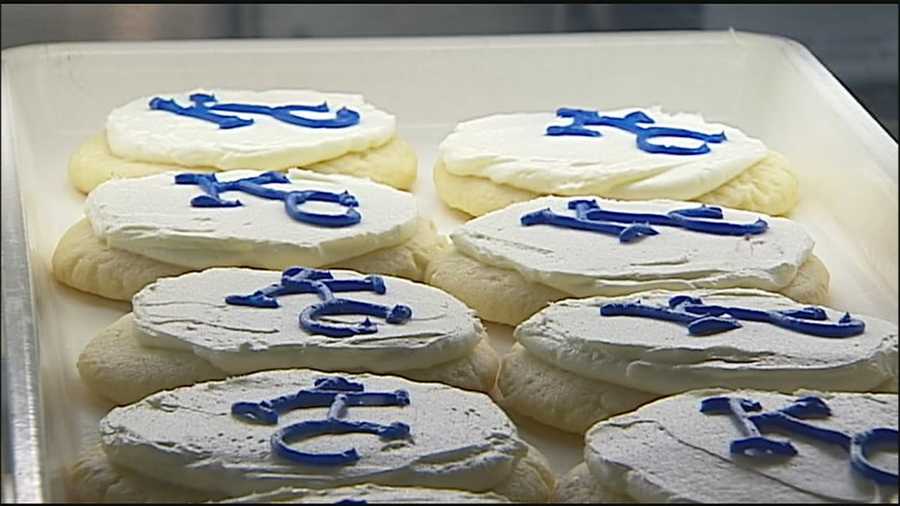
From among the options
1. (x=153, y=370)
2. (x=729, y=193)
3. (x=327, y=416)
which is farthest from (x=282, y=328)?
(x=729, y=193)

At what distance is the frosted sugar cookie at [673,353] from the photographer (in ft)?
4.91

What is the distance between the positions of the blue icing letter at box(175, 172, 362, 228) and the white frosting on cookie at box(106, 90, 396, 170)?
0.28 feet

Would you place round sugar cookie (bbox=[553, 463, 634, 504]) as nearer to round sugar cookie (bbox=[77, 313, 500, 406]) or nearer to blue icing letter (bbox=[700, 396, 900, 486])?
blue icing letter (bbox=[700, 396, 900, 486])

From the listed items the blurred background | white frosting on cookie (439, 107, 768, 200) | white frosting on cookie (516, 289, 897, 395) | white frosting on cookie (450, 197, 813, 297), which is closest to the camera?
white frosting on cookie (516, 289, 897, 395)

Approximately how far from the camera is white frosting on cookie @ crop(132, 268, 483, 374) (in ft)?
5.03

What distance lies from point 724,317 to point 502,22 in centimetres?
159

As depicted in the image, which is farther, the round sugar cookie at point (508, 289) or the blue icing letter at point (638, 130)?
the blue icing letter at point (638, 130)

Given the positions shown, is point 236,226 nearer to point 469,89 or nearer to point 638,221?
point 638,221

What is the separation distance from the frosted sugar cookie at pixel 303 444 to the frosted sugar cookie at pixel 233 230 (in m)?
0.42

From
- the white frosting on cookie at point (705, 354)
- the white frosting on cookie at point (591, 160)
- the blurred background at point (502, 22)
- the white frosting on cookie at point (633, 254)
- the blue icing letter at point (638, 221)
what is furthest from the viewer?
the blurred background at point (502, 22)

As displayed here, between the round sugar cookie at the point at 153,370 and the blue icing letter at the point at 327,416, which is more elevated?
the blue icing letter at the point at 327,416

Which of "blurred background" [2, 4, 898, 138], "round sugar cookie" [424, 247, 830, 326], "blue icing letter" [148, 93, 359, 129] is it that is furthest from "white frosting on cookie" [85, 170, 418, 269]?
"blurred background" [2, 4, 898, 138]

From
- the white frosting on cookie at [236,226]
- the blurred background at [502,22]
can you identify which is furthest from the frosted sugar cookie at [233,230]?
the blurred background at [502,22]

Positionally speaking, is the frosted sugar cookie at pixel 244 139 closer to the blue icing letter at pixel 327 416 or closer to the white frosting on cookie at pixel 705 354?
the white frosting on cookie at pixel 705 354
